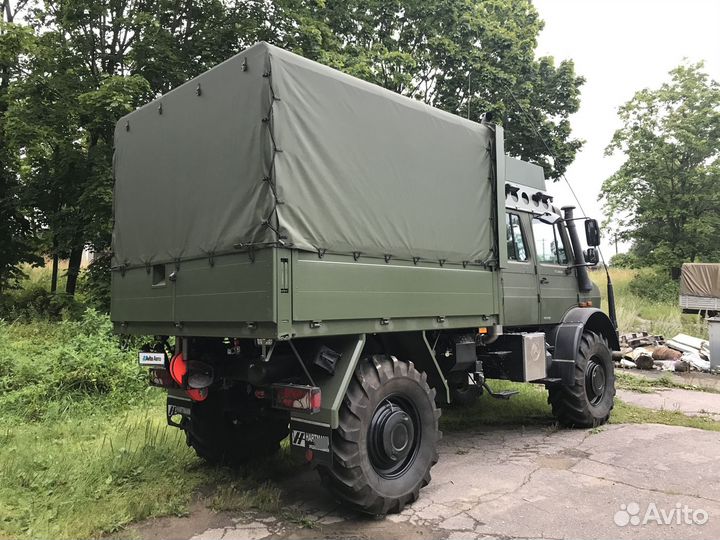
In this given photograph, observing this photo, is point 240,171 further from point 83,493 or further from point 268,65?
point 83,493

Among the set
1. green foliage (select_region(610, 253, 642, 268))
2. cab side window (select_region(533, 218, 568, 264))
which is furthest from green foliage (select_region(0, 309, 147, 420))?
green foliage (select_region(610, 253, 642, 268))

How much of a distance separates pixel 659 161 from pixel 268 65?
101ft

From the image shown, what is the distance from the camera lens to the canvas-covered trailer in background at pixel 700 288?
2197 centimetres

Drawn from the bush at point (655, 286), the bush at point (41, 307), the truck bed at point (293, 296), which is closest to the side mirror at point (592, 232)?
the truck bed at point (293, 296)

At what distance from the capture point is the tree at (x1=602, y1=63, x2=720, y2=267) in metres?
28.3

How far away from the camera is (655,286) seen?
28.4 meters

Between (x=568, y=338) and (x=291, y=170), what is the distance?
14.3 ft

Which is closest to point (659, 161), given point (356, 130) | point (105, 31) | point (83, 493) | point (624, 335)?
point (624, 335)

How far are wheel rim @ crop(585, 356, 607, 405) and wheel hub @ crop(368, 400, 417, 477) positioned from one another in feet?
10.8

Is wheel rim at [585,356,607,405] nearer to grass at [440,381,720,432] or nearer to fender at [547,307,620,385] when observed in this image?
fender at [547,307,620,385]

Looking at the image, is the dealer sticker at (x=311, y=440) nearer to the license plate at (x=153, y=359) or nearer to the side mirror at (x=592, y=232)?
the license plate at (x=153, y=359)

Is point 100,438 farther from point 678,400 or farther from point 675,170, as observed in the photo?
point 675,170

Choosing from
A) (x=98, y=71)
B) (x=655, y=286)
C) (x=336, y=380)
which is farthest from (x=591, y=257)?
(x=655, y=286)

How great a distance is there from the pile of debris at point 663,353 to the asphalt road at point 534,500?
685 centimetres
